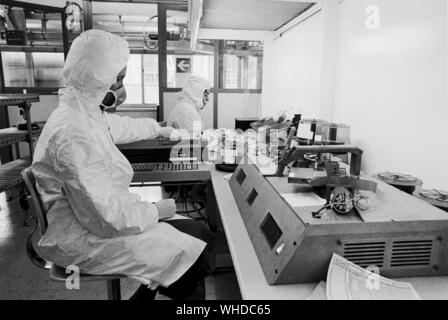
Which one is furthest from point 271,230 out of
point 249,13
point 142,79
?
point 142,79

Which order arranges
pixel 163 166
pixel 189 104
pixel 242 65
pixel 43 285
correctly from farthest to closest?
pixel 242 65, pixel 189 104, pixel 43 285, pixel 163 166

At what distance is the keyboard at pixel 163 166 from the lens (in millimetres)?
1756

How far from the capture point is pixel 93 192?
1039 mm

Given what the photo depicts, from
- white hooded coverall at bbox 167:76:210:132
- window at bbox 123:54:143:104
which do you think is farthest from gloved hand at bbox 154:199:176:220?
window at bbox 123:54:143:104

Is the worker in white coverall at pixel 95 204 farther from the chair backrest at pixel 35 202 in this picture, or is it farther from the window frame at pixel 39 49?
the window frame at pixel 39 49

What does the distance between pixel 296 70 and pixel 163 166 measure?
165 centimetres

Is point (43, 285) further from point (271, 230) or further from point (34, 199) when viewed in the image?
point (271, 230)

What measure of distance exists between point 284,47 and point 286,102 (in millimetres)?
550

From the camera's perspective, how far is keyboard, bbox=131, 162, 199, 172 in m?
1.76

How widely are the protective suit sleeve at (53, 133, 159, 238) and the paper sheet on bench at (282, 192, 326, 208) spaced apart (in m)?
0.53

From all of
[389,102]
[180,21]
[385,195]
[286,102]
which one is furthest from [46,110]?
[385,195]
